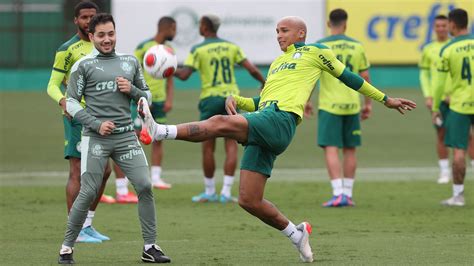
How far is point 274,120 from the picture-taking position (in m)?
10.4

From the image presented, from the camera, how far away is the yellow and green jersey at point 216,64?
16.1 metres

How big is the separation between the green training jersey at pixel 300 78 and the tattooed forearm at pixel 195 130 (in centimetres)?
89

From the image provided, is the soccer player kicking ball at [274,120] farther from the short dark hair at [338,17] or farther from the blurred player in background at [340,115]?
the short dark hair at [338,17]

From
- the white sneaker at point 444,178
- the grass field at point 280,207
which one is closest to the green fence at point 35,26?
the grass field at point 280,207

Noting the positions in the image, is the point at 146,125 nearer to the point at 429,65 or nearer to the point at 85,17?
the point at 85,17

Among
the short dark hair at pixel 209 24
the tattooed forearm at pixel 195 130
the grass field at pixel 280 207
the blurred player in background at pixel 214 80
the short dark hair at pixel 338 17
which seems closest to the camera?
the tattooed forearm at pixel 195 130

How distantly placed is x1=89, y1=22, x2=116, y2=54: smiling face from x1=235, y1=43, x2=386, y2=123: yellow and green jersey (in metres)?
1.31

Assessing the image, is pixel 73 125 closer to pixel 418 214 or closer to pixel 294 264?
pixel 294 264

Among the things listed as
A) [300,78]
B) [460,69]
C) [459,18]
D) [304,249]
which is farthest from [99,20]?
[460,69]

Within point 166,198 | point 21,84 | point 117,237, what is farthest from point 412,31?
point 117,237

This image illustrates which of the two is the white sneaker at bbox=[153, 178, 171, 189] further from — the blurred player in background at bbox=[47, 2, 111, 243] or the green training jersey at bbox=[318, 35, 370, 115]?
the blurred player in background at bbox=[47, 2, 111, 243]

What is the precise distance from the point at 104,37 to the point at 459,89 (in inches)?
246

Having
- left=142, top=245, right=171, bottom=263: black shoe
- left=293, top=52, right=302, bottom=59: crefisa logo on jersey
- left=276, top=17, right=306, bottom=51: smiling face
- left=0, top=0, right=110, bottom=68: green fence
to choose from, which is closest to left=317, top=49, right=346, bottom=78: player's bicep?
left=293, top=52, right=302, bottom=59: crefisa logo on jersey

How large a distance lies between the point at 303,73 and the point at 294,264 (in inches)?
72.2
